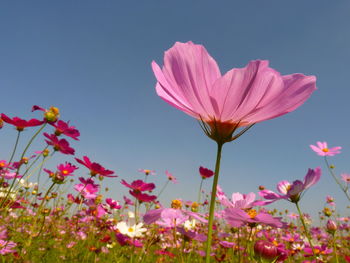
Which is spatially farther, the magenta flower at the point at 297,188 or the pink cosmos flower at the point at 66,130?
the pink cosmos flower at the point at 66,130

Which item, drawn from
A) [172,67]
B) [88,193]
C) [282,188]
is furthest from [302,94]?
[88,193]

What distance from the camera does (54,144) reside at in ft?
4.63

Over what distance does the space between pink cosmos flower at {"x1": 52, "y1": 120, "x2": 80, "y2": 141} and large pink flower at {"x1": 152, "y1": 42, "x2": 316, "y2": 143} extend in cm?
102

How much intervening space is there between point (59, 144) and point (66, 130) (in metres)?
0.08

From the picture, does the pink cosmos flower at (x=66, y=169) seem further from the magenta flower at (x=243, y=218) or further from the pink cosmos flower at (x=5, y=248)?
the magenta flower at (x=243, y=218)

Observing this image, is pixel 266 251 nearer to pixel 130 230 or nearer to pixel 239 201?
pixel 239 201

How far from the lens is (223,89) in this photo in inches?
18.4

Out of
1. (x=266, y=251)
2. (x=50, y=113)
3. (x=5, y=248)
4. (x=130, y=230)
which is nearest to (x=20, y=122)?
(x=50, y=113)

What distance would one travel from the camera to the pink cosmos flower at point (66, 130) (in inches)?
54.4

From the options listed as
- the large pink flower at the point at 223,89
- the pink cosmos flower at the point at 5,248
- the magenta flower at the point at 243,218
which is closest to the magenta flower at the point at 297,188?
the magenta flower at the point at 243,218

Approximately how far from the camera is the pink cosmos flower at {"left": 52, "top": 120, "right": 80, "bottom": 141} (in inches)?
54.4

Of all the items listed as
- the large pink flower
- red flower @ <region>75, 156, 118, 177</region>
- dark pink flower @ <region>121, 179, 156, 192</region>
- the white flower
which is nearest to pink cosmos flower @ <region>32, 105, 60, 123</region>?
red flower @ <region>75, 156, 118, 177</region>

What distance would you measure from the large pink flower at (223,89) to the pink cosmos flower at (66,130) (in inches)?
40.4

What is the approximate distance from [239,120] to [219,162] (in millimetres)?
117
